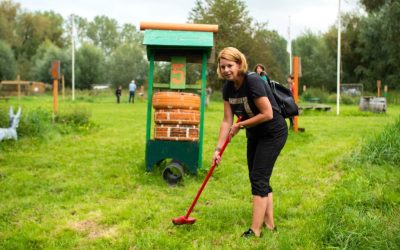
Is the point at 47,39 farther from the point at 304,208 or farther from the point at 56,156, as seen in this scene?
the point at 304,208

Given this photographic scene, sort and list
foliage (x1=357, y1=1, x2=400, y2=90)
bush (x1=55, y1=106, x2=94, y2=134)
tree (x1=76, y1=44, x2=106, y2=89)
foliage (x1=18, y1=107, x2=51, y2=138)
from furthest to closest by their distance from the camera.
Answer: tree (x1=76, y1=44, x2=106, y2=89), foliage (x1=357, y1=1, x2=400, y2=90), bush (x1=55, y1=106, x2=94, y2=134), foliage (x1=18, y1=107, x2=51, y2=138)

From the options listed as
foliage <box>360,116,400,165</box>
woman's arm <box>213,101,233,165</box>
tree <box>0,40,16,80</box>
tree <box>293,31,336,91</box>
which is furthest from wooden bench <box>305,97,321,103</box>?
tree <box>0,40,16,80</box>

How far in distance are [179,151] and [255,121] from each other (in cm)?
265

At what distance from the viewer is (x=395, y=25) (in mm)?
18047

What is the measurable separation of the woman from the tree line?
1452cm

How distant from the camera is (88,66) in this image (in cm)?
5747

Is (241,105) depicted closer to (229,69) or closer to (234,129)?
(234,129)

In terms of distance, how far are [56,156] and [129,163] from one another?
1.56 meters

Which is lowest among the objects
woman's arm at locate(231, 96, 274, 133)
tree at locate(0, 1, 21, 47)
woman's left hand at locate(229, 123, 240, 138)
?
woman's left hand at locate(229, 123, 240, 138)

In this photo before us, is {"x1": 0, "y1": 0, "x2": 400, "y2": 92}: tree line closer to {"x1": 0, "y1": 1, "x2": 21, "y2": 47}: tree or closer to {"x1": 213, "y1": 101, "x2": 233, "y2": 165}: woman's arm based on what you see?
{"x1": 0, "y1": 1, "x2": 21, "y2": 47}: tree

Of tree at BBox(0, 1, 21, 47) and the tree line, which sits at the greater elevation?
tree at BBox(0, 1, 21, 47)

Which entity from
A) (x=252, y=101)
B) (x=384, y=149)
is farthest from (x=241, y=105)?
(x=384, y=149)

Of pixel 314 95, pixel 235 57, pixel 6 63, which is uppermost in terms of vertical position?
pixel 6 63

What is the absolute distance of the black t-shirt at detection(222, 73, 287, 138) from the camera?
3.99 meters
